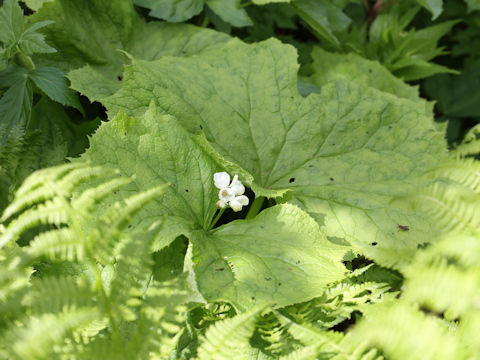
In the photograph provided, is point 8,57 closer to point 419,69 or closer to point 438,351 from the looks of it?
point 438,351

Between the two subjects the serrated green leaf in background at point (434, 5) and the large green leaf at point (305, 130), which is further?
the serrated green leaf in background at point (434, 5)

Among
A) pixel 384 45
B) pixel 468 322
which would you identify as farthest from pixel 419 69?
pixel 468 322

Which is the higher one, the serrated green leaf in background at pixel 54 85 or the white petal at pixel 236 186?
the serrated green leaf in background at pixel 54 85

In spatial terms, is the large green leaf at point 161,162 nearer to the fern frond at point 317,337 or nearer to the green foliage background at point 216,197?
the green foliage background at point 216,197

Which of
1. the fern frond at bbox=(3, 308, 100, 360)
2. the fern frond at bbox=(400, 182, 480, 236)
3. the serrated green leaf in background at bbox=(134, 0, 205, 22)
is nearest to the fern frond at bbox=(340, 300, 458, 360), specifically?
the fern frond at bbox=(400, 182, 480, 236)

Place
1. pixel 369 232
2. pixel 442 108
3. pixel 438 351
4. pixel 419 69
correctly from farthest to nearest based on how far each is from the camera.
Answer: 1. pixel 442 108
2. pixel 419 69
3. pixel 369 232
4. pixel 438 351

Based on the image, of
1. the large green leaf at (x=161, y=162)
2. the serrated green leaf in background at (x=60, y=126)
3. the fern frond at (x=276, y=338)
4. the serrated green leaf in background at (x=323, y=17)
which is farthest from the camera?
the serrated green leaf in background at (x=323, y=17)

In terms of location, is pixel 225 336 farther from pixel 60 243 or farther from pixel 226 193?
pixel 226 193

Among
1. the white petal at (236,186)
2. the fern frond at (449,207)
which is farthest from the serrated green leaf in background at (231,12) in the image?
the fern frond at (449,207)
